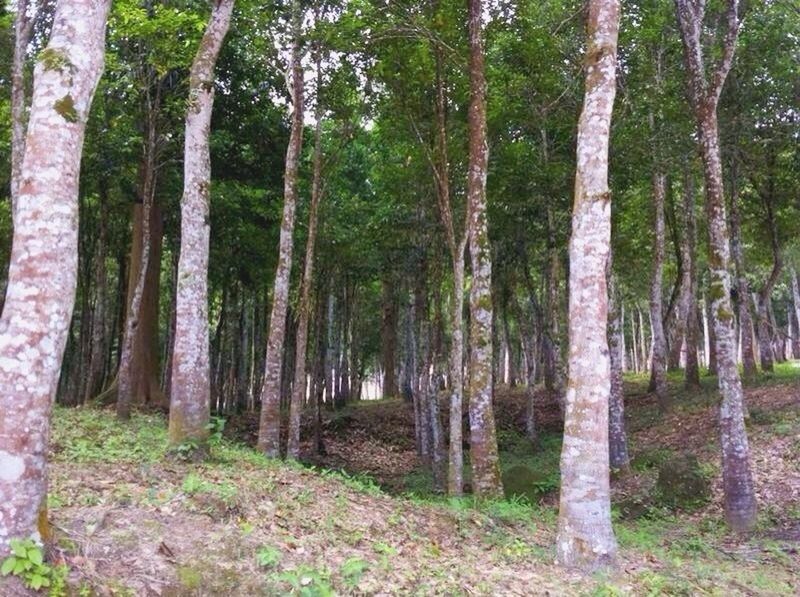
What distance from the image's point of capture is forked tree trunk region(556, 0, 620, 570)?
6.95 meters

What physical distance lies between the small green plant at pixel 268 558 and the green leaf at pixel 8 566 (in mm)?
1925

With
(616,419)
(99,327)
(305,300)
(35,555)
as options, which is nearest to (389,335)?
(99,327)

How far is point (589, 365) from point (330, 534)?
3.38 m

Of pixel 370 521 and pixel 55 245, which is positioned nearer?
pixel 55 245

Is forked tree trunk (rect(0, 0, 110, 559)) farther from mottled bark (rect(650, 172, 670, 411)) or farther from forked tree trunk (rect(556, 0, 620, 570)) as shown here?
mottled bark (rect(650, 172, 670, 411))

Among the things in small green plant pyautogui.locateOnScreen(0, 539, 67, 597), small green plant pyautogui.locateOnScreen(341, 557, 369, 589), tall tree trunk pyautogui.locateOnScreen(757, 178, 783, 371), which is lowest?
small green plant pyautogui.locateOnScreen(341, 557, 369, 589)

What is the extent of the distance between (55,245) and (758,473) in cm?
1392

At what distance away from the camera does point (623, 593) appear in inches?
249

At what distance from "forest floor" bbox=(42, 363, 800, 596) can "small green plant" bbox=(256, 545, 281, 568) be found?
0.06ft

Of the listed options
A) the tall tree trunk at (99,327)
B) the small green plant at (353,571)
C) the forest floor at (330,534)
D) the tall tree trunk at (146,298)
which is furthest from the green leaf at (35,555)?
the tall tree trunk at (99,327)

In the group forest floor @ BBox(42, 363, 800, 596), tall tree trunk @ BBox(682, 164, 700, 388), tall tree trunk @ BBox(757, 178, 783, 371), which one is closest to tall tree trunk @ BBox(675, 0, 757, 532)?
forest floor @ BBox(42, 363, 800, 596)

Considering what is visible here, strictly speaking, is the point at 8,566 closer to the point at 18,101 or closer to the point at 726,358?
the point at 726,358

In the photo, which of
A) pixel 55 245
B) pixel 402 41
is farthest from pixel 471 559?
pixel 402 41

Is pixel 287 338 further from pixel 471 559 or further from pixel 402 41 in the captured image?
pixel 471 559
